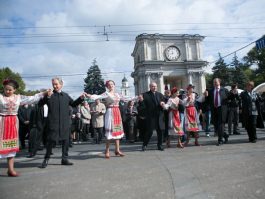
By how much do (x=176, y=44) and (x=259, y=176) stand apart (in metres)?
57.7

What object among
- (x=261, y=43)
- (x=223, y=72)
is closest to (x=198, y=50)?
(x=223, y=72)

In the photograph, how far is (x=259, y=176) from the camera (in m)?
5.15

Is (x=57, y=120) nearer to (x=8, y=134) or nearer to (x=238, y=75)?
(x=8, y=134)

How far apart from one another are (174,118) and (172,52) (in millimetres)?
52876

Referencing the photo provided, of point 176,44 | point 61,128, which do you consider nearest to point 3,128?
point 61,128

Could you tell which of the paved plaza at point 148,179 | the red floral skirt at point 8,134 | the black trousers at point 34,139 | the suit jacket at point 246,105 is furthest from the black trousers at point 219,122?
the red floral skirt at point 8,134

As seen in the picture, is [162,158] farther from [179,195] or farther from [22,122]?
[22,122]

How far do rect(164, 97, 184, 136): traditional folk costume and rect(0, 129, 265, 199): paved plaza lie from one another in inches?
107

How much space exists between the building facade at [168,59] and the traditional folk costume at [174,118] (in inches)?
1935

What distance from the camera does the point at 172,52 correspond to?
6172 cm

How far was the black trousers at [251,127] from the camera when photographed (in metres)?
9.88

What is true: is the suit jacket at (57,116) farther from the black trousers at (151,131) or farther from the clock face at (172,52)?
the clock face at (172,52)

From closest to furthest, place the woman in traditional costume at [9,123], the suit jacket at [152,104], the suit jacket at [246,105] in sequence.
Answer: the woman in traditional costume at [9,123] → the suit jacket at [152,104] → the suit jacket at [246,105]

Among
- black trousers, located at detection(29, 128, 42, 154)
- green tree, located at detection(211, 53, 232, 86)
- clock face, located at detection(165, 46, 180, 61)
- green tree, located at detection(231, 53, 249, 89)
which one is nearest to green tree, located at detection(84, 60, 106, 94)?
clock face, located at detection(165, 46, 180, 61)
